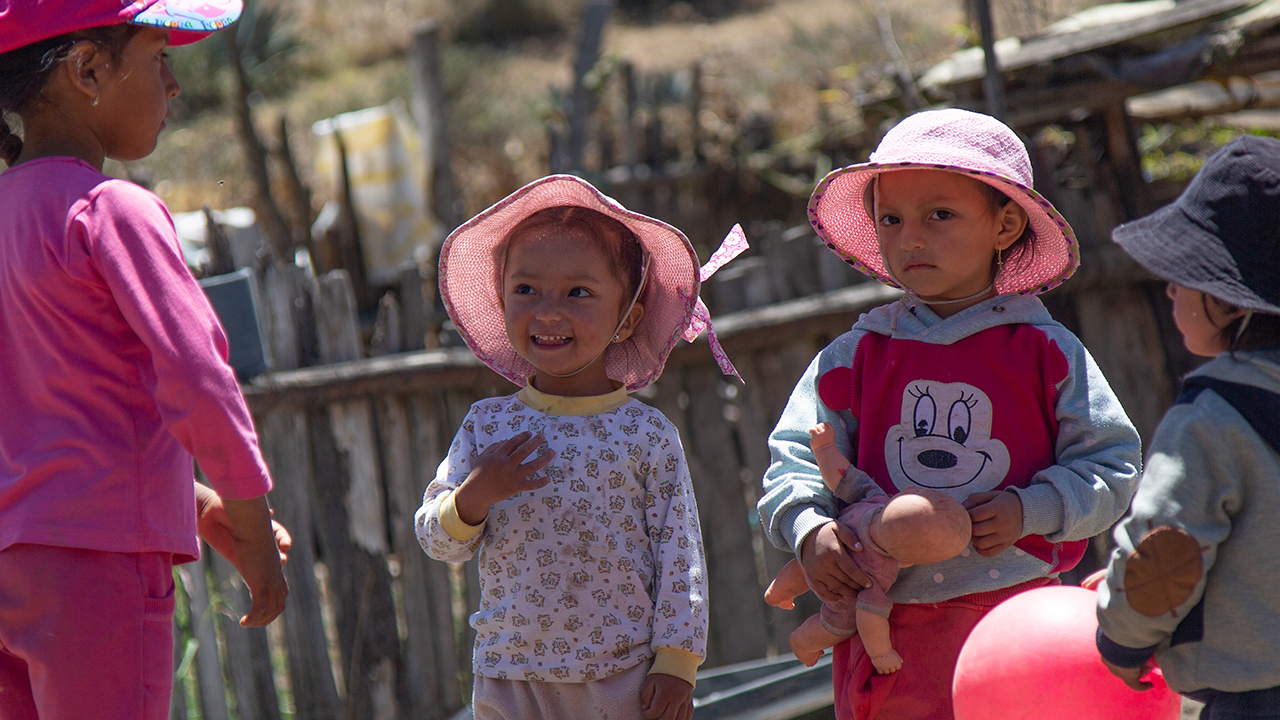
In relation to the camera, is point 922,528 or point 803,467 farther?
point 803,467

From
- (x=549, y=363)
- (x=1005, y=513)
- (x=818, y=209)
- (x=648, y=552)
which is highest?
(x=818, y=209)

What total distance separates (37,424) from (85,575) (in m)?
0.30

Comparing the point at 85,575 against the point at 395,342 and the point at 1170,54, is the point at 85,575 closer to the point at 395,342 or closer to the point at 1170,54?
the point at 395,342

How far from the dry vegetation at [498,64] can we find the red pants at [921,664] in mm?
7460

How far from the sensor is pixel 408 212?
9781 millimetres

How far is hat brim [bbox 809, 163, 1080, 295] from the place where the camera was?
2.29 meters

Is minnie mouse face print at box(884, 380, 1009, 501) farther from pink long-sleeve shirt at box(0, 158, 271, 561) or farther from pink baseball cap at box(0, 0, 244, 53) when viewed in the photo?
pink baseball cap at box(0, 0, 244, 53)

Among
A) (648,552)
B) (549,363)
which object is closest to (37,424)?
(549,363)

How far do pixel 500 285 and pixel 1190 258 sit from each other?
1517mm

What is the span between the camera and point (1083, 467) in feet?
7.06

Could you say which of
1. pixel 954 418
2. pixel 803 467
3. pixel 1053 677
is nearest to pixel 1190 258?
pixel 954 418

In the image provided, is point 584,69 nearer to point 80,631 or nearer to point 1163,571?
point 80,631

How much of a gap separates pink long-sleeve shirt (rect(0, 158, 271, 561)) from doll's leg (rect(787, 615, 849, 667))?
1098 millimetres

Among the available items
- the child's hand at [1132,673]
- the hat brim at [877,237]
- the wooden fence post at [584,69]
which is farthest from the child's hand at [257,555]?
the wooden fence post at [584,69]
